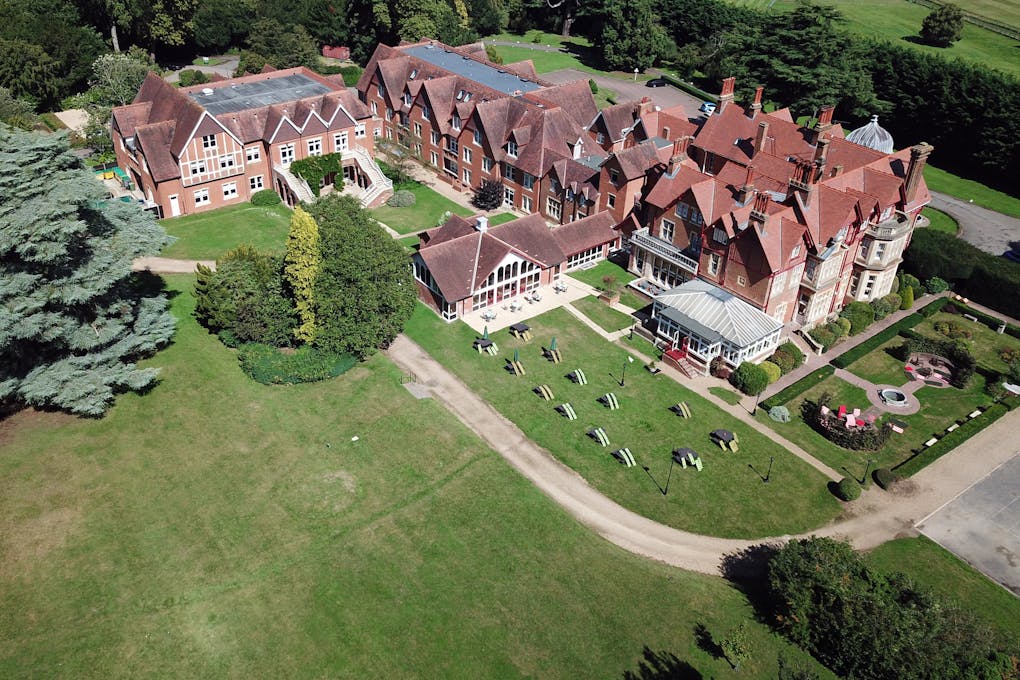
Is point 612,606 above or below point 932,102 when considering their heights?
below

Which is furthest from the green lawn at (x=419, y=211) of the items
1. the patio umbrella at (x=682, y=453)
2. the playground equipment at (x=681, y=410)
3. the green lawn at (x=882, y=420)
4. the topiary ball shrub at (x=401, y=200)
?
the green lawn at (x=882, y=420)

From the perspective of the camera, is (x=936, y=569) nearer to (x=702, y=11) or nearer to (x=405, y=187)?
(x=405, y=187)

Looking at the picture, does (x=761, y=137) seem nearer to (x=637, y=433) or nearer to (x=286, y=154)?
(x=637, y=433)

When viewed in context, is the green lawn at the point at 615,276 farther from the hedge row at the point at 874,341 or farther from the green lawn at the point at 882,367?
the green lawn at the point at 882,367

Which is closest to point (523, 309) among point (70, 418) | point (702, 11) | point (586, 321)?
point (586, 321)

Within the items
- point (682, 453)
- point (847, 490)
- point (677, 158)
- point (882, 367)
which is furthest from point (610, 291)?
point (847, 490)

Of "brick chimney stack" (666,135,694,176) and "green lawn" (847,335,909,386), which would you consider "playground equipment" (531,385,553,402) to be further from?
"green lawn" (847,335,909,386)

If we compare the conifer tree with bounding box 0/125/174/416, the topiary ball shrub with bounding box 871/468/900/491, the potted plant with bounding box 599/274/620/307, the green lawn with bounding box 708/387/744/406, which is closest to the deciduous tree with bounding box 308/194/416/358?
the conifer tree with bounding box 0/125/174/416
